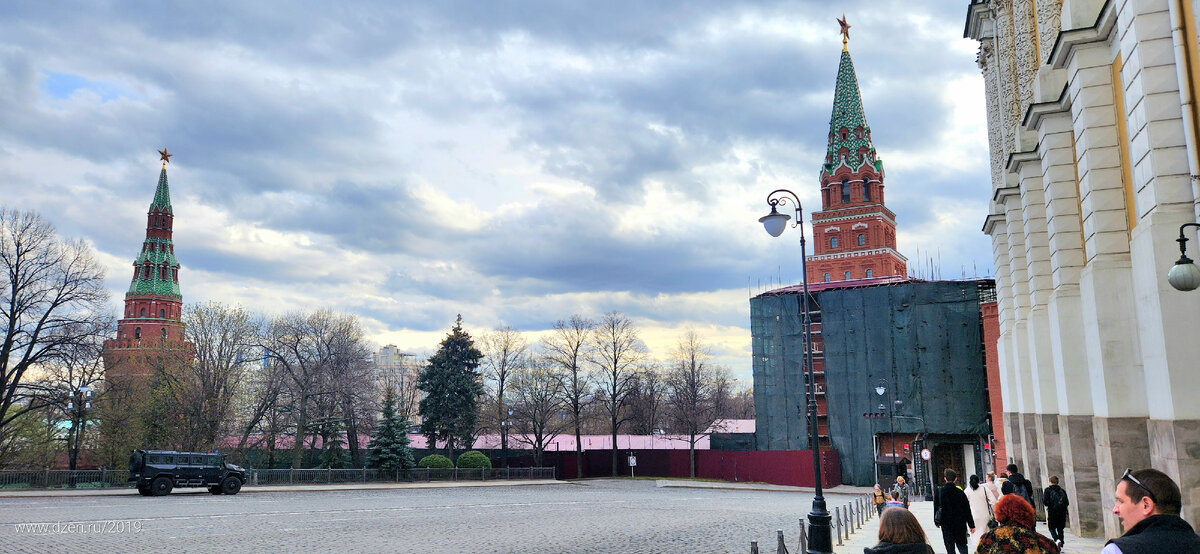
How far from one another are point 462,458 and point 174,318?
57.8 metres

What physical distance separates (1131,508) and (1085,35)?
12.4m

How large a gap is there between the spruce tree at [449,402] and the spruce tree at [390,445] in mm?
10817

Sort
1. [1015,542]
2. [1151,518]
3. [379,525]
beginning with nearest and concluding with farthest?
[1151,518], [1015,542], [379,525]

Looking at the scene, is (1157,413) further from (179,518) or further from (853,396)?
(853,396)

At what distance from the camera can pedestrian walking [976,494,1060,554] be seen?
17.0ft

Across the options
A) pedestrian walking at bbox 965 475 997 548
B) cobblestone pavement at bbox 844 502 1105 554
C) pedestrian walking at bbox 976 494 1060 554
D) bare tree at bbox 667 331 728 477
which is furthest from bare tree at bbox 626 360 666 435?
pedestrian walking at bbox 976 494 1060 554

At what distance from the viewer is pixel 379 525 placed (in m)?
19.9

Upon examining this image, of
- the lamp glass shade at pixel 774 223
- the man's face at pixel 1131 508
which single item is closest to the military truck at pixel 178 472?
the lamp glass shade at pixel 774 223

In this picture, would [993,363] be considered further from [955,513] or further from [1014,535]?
[1014,535]

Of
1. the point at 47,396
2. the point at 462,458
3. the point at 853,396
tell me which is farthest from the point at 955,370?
the point at 47,396

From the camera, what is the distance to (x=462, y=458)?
163 feet

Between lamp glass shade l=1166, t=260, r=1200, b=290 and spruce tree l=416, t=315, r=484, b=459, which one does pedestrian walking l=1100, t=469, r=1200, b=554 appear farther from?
spruce tree l=416, t=315, r=484, b=459

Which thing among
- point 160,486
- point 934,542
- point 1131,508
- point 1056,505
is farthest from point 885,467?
point 1131,508

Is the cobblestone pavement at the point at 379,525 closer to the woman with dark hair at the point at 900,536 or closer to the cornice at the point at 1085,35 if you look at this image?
the cornice at the point at 1085,35
